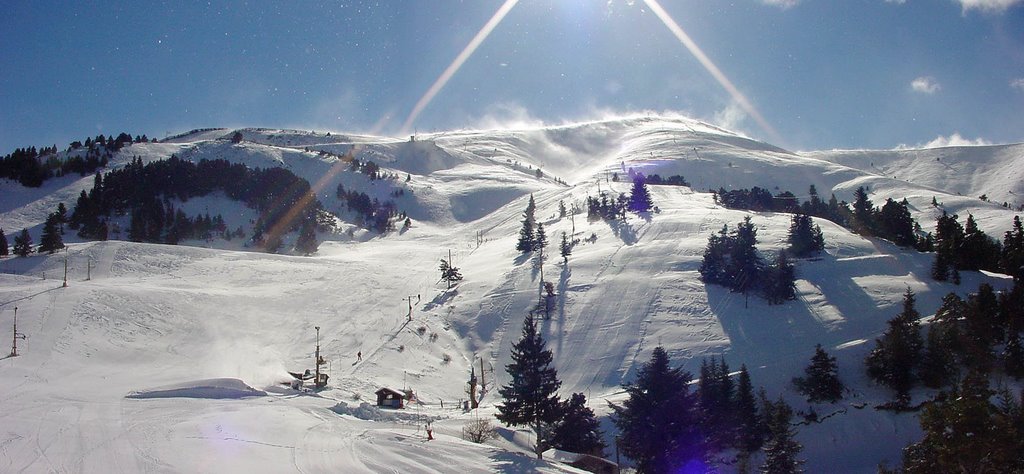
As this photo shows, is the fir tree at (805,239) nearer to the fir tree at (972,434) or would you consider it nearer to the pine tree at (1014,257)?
the pine tree at (1014,257)

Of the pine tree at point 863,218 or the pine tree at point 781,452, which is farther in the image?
the pine tree at point 863,218

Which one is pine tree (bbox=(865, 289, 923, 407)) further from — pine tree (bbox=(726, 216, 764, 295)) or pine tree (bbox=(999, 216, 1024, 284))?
pine tree (bbox=(999, 216, 1024, 284))

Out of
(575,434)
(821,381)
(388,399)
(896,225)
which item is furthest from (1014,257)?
(388,399)

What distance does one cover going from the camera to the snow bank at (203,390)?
3123 centimetres

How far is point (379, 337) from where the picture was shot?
5459 cm

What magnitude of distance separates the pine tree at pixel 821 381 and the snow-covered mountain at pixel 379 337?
0.79 m

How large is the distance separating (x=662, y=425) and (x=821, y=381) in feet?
72.1

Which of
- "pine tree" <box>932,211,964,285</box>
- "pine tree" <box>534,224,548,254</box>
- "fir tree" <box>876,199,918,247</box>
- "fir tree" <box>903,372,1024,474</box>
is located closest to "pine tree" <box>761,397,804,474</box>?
"fir tree" <box>903,372,1024,474</box>

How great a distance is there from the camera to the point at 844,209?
279ft

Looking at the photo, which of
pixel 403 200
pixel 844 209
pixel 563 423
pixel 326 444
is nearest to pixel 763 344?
pixel 563 423

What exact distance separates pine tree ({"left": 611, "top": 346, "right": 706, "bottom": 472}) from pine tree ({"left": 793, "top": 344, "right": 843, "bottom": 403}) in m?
20.2

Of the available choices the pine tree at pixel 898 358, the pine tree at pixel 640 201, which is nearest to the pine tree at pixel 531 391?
the pine tree at pixel 898 358

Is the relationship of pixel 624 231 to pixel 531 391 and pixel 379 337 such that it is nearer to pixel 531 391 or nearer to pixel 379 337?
pixel 379 337

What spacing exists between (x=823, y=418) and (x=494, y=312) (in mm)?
29233
